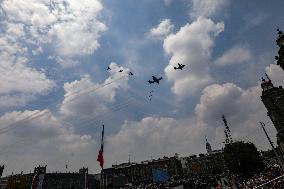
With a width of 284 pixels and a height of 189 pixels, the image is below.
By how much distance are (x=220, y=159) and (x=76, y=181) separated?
73.9 metres

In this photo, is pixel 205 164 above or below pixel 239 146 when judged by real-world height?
above

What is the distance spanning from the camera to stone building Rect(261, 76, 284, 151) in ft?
174

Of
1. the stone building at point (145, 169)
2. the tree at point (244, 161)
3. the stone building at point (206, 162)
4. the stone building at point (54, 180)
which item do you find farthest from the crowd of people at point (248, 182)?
the stone building at point (54, 180)

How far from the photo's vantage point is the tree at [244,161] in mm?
63944

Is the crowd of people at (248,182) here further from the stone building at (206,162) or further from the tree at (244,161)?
the stone building at (206,162)

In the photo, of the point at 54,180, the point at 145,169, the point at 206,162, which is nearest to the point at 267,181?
the point at 206,162

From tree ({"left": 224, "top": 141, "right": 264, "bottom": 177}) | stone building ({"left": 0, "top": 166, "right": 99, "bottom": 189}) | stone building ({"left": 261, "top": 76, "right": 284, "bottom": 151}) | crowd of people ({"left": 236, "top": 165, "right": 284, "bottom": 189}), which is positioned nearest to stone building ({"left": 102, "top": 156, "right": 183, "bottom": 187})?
stone building ({"left": 0, "top": 166, "right": 99, "bottom": 189})

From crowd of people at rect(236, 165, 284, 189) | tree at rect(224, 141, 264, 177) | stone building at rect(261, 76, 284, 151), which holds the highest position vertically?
stone building at rect(261, 76, 284, 151)

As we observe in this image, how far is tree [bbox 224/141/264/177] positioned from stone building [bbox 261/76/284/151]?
1148 cm

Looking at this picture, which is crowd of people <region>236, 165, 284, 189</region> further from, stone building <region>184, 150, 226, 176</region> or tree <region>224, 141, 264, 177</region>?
stone building <region>184, 150, 226, 176</region>

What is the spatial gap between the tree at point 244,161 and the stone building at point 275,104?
37.7 ft

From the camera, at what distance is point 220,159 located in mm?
126875

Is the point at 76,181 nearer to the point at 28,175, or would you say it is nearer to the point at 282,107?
the point at 28,175

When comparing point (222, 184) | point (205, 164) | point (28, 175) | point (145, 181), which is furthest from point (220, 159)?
point (222, 184)
